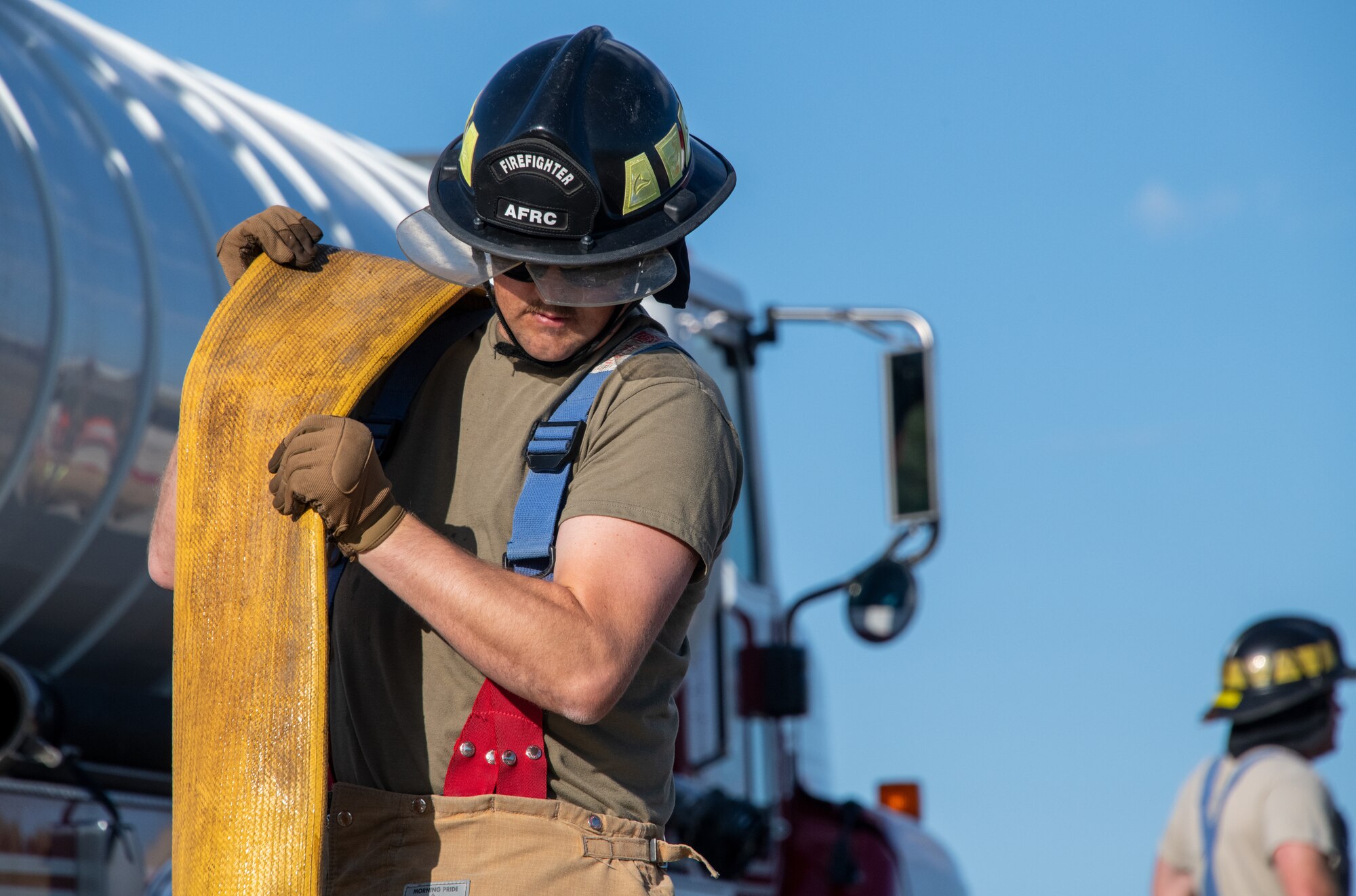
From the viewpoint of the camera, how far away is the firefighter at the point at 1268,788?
12.6ft

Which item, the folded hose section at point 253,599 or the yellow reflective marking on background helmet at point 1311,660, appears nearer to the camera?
the folded hose section at point 253,599

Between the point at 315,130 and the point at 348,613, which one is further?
the point at 315,130

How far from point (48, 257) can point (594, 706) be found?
189 centimetres

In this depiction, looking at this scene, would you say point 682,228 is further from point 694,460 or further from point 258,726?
point 258,726

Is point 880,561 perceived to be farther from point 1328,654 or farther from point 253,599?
point 253,599

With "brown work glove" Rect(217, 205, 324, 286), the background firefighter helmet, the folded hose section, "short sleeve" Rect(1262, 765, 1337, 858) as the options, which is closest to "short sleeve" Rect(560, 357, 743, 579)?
the folded hose section

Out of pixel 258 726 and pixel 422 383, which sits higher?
pixel 422 383

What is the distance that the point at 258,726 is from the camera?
2.06 m

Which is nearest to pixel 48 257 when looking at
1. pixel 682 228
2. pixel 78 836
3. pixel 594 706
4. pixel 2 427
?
pixel 2 427

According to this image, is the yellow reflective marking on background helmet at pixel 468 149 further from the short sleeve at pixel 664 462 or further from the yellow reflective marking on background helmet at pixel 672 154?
the short sleeve at pixel 664 462

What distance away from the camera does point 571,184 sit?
6.97 feet

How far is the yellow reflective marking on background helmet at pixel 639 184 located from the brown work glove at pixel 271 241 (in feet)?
1.67

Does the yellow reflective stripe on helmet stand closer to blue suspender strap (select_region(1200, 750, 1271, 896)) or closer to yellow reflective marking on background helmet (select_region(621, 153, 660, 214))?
blue suspender strap (select_region(1200, 750, 1271, 896))

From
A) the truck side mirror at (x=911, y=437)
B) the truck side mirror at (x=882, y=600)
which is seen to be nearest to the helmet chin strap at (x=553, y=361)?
the truck side mirror at (x=911, y=437)
